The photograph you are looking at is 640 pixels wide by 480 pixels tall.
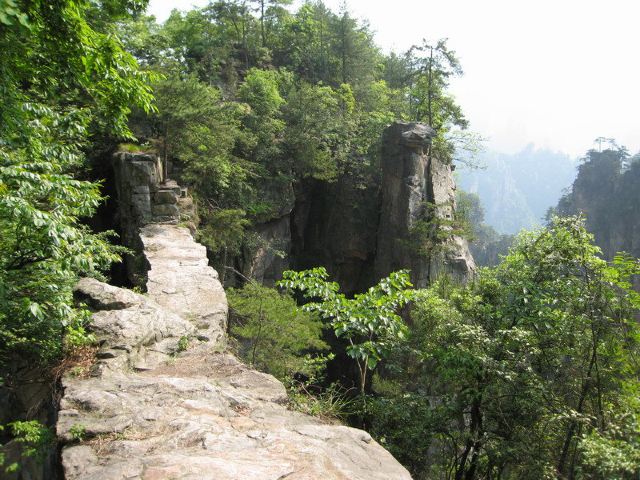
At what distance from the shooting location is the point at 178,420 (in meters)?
3.67

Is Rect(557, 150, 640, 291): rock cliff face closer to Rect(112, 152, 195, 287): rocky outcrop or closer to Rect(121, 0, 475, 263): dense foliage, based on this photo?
Rect(121, 0, 475, 263): dense foliage

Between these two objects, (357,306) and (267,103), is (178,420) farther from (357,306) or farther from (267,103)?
(267,103)

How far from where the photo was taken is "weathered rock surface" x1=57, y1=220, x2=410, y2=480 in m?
3.05

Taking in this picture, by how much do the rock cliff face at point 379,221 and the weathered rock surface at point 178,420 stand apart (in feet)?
46.2

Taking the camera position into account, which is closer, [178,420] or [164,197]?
[178,420]

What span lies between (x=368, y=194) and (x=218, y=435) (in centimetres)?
2156

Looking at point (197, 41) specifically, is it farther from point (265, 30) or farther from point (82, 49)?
point (82, 49)

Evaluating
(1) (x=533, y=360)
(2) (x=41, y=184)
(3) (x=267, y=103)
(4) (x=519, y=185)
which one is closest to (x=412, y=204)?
(3) (x=267, y=103)

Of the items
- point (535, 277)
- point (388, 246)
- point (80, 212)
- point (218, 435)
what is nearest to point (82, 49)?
point (80, 212)

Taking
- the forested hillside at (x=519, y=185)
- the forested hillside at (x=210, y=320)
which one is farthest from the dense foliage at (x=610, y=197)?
the forested hillside at (x=519, y=185)

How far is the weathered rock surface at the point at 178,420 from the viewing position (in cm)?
305

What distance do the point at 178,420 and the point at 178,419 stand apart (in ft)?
0.06

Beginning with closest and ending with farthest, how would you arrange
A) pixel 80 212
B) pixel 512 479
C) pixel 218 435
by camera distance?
pixel 218 435
pixel 80 212
pixel 512 479

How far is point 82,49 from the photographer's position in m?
4.31
